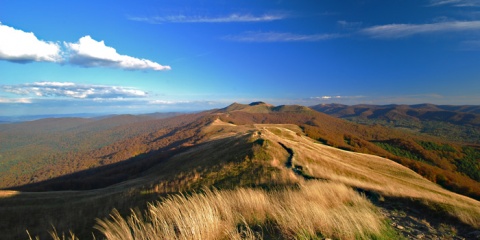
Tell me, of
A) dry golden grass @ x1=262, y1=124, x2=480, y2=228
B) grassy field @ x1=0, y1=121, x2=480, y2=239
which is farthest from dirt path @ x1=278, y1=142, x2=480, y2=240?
dry golden grass @ x1=262, y1=124, x2=480, y2=228

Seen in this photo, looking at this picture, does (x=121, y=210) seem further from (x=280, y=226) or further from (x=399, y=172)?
(x=399, y=172)

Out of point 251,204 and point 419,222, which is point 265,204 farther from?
point 419,222

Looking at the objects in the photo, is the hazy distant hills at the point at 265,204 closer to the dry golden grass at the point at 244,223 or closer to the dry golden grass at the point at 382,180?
the dry golden grass at the point at 244,223

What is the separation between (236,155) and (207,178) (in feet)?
22.5

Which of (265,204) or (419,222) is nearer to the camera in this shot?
(265,204)

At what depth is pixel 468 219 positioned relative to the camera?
1167cm

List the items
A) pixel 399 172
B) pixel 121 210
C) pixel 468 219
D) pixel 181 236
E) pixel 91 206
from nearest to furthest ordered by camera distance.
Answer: pixel 181 236 < pixel 468 219 < pixel 121 210 < pixel 91 206 < pixel 399 172

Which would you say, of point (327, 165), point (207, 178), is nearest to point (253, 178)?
point (207, 178)

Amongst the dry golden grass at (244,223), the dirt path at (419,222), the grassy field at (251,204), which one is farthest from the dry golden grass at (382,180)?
the dry golden grass at (244,223)

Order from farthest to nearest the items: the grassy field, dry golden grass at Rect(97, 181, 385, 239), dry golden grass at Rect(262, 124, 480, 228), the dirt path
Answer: dry golden grass at Rect(262, 124, 480, 228) < the dirt path < the grassy field < dry golden grass at Rect(97, 181, 385, 239)

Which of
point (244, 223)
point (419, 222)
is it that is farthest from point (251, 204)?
point (419, 222)

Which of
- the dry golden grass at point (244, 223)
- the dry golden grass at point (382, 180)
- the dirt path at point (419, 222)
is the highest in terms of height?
the dry golden grass at point (244, 223)

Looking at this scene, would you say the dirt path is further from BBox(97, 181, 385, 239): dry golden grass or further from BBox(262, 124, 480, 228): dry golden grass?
BBox(97, 181, 385, 239): dry golden grass

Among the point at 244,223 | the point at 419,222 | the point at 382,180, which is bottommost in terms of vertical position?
the point at 382,180
